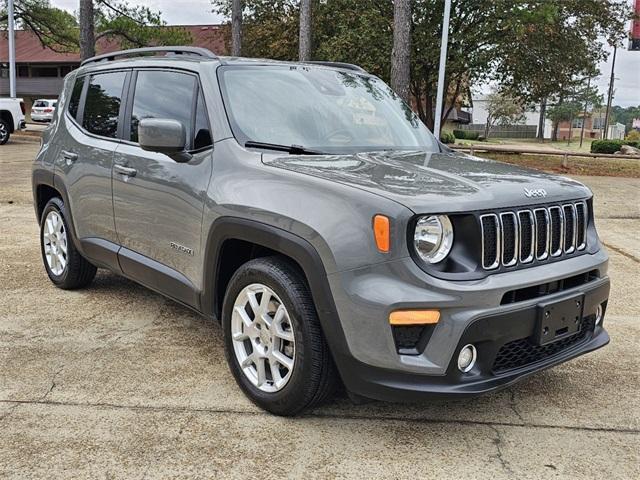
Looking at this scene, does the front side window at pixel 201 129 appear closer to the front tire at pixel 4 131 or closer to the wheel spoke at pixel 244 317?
the wheel spoke at pixel 244 317

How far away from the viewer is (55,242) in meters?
5.40

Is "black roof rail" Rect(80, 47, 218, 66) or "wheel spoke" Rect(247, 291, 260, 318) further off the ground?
"black roof rail" Rect(80, 47, 218, 66)

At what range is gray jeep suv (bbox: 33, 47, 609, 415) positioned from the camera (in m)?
2.80

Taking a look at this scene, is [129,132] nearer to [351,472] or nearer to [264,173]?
[264,173]

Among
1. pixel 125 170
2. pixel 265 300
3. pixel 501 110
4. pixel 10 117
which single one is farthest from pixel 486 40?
pixel 501 110

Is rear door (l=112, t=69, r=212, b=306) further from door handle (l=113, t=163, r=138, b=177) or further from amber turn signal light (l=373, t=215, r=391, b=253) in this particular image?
amber turn signal light (l=373, t=215, r=391, b=253)

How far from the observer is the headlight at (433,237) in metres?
2.82

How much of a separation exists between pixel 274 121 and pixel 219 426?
172 centimetres

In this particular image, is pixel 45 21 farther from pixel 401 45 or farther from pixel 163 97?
pixel 163 97

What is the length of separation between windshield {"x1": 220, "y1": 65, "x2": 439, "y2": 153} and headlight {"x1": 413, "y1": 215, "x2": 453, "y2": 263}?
1.11 meters

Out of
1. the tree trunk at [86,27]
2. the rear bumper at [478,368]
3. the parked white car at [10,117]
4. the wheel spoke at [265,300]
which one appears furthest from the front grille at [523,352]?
the tree trunk at [86,27]

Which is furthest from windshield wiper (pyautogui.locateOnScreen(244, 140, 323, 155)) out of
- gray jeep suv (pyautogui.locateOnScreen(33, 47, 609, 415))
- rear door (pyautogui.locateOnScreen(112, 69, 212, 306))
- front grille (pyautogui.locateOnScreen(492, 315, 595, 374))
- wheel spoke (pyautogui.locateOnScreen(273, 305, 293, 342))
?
front grille (pyautogui.locateOnScreen(492, 315, 595, 374))

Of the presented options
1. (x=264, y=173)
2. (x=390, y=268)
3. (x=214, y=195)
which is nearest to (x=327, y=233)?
(x=390, y=268)

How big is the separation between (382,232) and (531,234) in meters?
0.76
